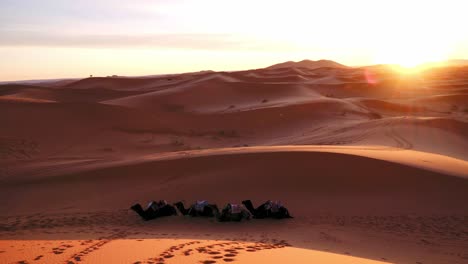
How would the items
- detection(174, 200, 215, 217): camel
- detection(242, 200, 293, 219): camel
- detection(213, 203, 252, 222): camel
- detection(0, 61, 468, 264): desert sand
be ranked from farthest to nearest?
detection(174, 200, 215, 217): camel
detection(242, 200, 293, 219): camel
detection(213, 203, 252, 222): camel
detection(0, 61, 468, 264): desert sand

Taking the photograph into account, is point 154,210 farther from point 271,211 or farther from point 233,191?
point 271,211

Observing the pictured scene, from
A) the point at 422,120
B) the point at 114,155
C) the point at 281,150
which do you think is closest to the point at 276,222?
the point at 281,150

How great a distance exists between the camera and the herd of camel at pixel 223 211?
7.07m

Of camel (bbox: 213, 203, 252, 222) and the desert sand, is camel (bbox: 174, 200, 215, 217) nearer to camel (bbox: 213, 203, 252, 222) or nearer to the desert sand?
the desert sand

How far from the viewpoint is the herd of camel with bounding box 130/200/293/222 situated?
707 centimetres

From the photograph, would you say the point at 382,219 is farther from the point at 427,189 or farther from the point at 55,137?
the point at 55,137

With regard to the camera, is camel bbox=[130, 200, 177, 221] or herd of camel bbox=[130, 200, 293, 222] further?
camel bbox=[130, 200, 177, 221]

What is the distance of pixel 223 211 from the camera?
7.09 m

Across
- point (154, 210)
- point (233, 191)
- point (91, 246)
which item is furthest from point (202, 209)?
point (91, 246)

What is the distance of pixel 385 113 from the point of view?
26.5 metres

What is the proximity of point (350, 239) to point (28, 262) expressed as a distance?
4.05m

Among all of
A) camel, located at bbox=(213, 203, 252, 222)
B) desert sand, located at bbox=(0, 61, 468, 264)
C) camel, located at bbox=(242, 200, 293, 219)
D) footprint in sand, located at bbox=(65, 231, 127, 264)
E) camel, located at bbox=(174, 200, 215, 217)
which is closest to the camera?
footprint in sand, located at bbox=(65, 231, 127, 264)

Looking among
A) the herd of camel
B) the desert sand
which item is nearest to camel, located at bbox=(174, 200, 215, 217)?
the herd of camel

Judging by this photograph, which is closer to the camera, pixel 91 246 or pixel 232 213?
pixel 91 246
